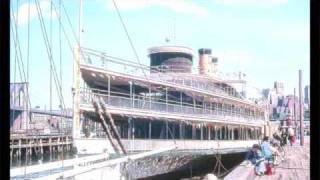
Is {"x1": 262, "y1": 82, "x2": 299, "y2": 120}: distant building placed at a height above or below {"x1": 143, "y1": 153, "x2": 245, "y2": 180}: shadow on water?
above

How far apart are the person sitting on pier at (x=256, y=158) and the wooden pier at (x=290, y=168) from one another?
3 cm

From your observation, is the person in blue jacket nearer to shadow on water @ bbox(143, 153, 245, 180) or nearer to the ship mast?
shadow on water @ bbox(143, 153, 245, 180)

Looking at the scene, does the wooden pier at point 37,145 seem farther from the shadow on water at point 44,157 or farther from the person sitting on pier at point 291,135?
the person sitting on pier at point 291,135

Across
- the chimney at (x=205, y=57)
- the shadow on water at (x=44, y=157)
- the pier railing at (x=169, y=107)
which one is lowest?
the shadow on water at (x=44, y=157)

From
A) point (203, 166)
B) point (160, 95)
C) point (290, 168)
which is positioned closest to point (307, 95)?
point (290, 168)

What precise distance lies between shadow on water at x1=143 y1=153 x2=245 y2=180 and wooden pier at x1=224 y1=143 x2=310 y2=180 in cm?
3

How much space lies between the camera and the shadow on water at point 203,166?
240 cm

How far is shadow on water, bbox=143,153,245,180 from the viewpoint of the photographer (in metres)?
2.40

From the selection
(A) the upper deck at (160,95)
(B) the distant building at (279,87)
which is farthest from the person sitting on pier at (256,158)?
(B) the distant building at (279,87)

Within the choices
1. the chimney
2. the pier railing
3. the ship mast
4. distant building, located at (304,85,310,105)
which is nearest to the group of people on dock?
the pier railing
